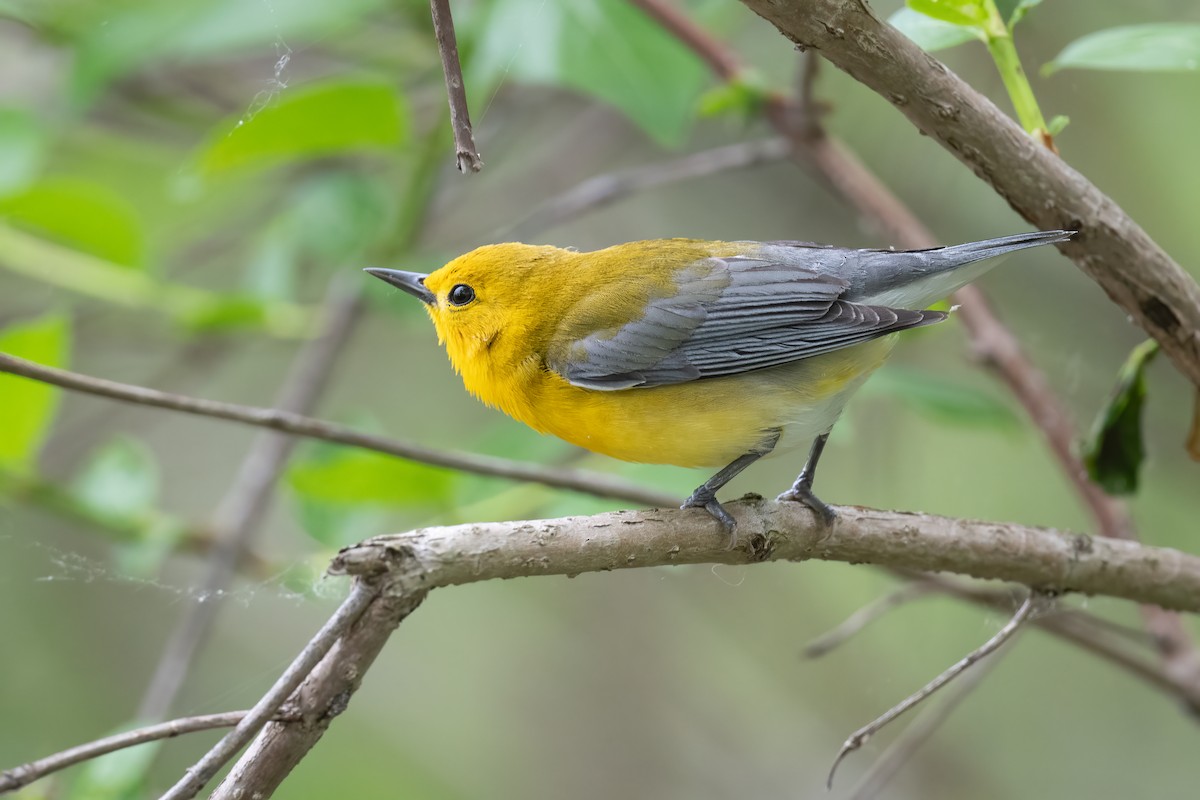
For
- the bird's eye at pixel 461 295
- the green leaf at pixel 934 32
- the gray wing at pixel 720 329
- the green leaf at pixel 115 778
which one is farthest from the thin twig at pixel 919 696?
the bird's eye at pixel 461 295

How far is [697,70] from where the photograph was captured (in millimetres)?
3719

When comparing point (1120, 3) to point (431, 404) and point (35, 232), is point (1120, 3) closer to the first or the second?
point (431, 404)

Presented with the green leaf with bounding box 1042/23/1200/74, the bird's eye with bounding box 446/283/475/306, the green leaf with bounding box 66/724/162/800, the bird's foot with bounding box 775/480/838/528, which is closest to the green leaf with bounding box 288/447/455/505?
the bird's eye with bounding box 446/283/475/306

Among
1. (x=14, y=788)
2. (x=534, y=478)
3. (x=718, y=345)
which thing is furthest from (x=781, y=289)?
(x=14, y=788)

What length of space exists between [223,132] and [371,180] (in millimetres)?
797

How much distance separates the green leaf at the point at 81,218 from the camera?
11.6 feet

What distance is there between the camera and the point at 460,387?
6.47 metres

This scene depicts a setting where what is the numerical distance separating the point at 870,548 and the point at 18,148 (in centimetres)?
295

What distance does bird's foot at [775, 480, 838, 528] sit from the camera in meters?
2.48

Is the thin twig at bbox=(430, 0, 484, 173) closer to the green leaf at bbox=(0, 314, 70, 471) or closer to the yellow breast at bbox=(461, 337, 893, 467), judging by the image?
the yellow breast at bbox=(461, 337, 893, 467)

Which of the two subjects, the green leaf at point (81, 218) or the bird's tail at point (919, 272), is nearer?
the bird's tail at point (919, 272)

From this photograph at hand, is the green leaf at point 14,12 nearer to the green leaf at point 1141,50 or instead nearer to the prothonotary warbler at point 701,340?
the prothonotary warbler at point 701,340

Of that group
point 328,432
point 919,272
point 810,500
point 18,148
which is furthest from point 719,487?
point 18,148

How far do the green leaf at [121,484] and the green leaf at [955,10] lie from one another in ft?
8.74
